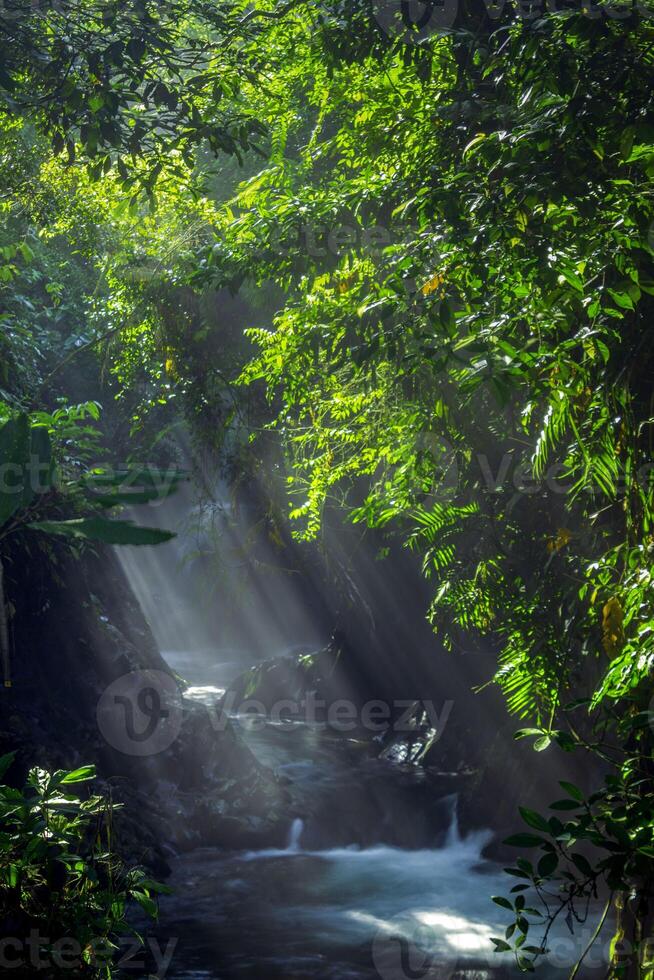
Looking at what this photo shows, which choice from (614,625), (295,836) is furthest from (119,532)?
(295,836)

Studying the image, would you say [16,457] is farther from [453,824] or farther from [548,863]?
[453,824]

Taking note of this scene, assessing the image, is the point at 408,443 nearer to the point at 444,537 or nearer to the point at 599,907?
the point at 444,537

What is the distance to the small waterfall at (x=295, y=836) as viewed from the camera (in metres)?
9.48

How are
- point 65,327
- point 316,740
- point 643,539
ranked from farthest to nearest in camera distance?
point 65,327 → point 316,740 → point 643,539

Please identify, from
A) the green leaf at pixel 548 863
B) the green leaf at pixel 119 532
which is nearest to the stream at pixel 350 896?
the green leaf at pixel 548 863

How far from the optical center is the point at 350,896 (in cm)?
839

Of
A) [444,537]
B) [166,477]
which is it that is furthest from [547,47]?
[166,477]

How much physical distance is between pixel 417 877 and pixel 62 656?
13.9ft

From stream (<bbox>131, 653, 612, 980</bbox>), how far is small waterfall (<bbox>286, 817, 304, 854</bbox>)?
0.04 feet

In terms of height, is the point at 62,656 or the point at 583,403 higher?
the point at 62,656

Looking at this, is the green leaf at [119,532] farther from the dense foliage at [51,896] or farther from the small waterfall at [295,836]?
the small waterfall at [295,836]

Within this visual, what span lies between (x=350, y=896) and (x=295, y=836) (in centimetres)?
140

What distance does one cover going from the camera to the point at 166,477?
Result: 1579 mm

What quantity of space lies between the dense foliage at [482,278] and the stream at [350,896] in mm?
1453
